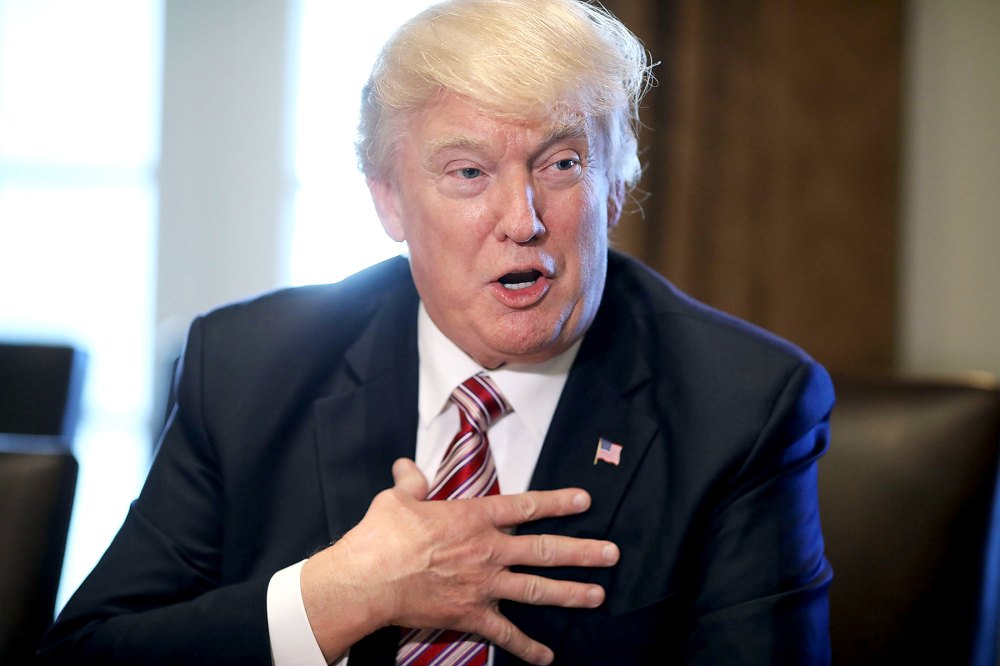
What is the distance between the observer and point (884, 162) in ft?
10.7

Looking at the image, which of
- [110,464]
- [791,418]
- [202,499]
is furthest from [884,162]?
[110,464]

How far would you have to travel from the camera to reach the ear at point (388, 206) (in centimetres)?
159

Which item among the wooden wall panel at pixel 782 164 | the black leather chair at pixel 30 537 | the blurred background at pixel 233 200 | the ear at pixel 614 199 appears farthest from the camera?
the blurred background at pixel 233 200

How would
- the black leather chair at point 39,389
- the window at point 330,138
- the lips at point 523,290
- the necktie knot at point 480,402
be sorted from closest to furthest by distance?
the lips at point 523,290
the necktie knot at point 480,402
the black leather chair at point 39,389
the window at point 330,138

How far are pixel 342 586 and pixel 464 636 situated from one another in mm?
206

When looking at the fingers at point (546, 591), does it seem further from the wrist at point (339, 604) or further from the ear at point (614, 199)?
the ear at point (614, 199)

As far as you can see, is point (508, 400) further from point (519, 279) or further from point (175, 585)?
point (175, 585)

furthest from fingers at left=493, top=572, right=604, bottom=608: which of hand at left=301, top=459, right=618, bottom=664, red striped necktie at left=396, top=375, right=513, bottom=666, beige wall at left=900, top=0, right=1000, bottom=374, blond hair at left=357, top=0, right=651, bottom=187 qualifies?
beige wall at left=900, top=0, right=1000, bottom=374

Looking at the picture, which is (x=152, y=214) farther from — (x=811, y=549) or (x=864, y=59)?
(x=811, y=549)

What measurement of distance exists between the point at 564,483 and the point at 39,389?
1.23m

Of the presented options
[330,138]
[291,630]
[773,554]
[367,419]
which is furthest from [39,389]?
[330,138]

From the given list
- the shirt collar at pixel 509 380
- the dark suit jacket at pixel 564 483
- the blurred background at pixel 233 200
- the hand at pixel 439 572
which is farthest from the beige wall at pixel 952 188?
the hand at pixel 439 572

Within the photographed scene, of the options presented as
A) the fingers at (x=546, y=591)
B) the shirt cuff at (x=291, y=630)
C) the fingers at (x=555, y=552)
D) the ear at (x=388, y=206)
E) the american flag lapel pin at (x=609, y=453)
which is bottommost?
the shirt cuff at (x=291, y=630)

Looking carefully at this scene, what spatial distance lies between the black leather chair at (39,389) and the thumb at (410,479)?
968 millimetres
